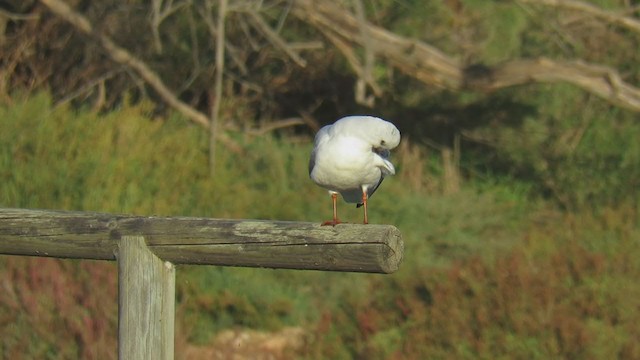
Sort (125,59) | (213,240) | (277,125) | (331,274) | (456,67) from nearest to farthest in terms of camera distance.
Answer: (213,240) → (331,274) → (125,59) → (456,67) → (277,125)

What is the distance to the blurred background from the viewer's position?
8.01 meters

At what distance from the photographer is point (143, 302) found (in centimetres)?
397

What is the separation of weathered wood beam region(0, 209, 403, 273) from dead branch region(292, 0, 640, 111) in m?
7.41

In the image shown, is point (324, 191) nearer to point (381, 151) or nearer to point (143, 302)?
point (381, 151)

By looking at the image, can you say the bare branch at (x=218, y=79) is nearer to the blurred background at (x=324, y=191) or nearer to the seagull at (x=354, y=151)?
the blurred background at (x=324, y=191)

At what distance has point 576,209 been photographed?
12453 mm

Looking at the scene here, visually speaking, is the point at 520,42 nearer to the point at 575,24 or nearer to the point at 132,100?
the point at 575,24

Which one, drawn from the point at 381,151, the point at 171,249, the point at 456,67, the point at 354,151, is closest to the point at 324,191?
the point at 456,67

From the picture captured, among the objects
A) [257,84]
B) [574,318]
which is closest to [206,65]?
[257,84]

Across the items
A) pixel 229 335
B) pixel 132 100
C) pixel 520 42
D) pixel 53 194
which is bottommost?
pixel 229 335

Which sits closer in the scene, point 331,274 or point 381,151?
point 381,151

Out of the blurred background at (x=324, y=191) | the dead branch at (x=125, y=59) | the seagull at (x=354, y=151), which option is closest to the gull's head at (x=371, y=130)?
the seagull at (x=354, y=151)

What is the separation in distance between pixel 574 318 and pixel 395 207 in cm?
363

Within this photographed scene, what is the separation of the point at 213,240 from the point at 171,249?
0.14m
